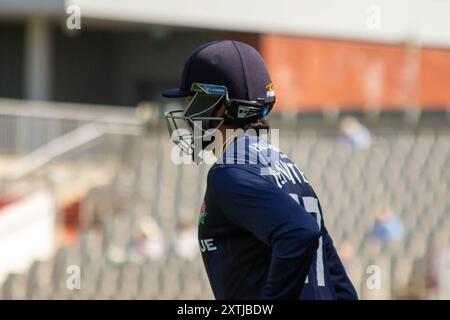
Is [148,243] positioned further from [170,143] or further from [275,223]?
[275,223]

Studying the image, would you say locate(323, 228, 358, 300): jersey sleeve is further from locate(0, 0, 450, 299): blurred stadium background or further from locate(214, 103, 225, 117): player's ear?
locate(0, 0, 450, 299): blurred stadium background

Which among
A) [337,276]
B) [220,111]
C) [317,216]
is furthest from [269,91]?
[337,276]

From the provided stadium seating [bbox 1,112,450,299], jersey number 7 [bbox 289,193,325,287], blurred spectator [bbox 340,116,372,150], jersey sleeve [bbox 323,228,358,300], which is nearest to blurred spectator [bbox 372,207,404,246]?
stadium seating [bbox 1,112,450,299]

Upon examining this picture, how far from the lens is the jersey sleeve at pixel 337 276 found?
3.21 metres

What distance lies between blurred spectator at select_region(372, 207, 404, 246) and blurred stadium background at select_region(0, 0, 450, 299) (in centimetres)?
2

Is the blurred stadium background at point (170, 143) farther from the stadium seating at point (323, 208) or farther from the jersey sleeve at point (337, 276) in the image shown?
the jersey sleeve at point (337, 276)

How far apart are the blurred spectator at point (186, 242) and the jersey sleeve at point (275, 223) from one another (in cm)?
758

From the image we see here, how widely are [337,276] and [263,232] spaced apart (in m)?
0.46

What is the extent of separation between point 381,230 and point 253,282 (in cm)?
843

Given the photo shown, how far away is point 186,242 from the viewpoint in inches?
419

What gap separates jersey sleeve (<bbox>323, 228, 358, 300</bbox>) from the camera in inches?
126

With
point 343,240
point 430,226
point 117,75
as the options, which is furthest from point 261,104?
point 117,75

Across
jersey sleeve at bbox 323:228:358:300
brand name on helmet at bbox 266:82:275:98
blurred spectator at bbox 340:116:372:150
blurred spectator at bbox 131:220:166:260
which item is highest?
brand name on helmet at bbox 266:82:275:98

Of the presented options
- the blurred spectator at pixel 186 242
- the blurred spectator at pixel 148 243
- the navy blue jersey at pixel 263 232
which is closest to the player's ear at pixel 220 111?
the navy blue jersey at pixel 263 232
